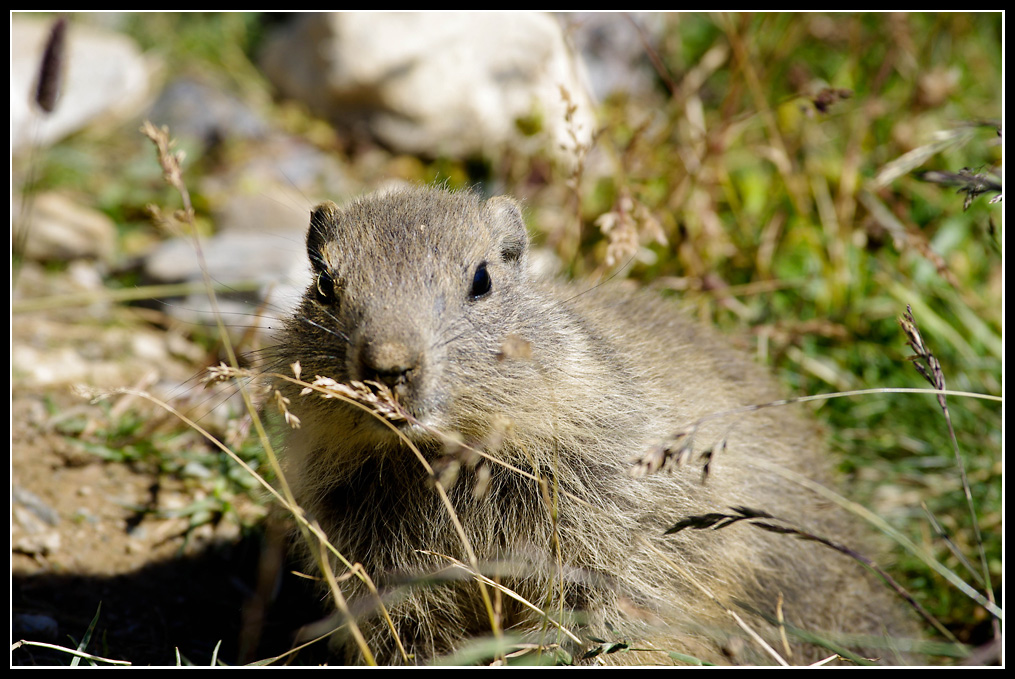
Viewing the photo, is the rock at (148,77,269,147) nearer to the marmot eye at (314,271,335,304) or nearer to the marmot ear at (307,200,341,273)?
the marmot ear at (307,200,341,273)

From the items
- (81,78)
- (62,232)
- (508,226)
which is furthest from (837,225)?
(81,78)

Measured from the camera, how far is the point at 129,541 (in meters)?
4.48

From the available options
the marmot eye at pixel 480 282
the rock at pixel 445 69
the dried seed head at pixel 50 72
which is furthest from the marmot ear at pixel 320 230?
the rock at pixel 445 69

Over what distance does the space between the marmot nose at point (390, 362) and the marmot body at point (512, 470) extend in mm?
126

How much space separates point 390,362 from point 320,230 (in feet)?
3.81

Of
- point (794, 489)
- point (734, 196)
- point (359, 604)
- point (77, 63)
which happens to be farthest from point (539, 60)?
point (359, 604)

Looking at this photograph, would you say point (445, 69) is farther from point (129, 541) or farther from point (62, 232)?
point (129, 541)

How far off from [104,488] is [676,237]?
13.9 feet

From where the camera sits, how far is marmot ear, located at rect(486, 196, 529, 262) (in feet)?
12.1

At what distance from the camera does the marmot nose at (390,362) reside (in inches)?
111

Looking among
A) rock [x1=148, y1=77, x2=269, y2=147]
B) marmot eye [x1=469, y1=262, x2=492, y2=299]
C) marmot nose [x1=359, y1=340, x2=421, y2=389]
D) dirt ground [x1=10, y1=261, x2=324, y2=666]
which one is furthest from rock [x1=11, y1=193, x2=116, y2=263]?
marmot nose [x1=359, y1=340, x2=421, y2=389]

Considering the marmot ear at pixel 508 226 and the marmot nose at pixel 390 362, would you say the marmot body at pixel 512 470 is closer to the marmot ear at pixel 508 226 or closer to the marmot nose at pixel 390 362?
the marmot ear at pixel 508 226

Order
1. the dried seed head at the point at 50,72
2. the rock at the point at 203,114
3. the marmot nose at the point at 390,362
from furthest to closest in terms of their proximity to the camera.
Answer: the rock at the point at 203,114 < the dried seed head at the point at 50,72 < the marmot nose at the point at 390,362

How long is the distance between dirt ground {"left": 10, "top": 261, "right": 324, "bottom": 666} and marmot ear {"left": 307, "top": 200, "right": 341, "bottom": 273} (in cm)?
91
